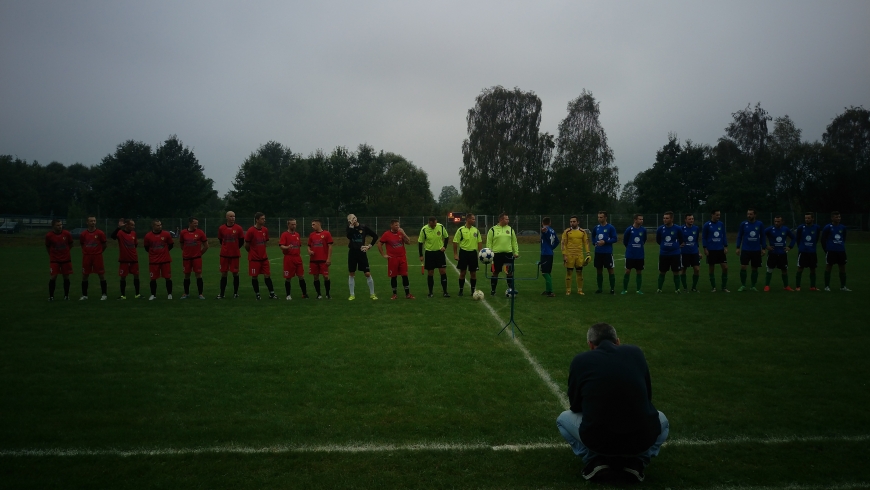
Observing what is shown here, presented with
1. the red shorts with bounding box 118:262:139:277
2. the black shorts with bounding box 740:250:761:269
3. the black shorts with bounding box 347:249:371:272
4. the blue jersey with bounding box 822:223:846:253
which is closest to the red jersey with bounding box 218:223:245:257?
the red shorts with bounding box 118:262:139:277

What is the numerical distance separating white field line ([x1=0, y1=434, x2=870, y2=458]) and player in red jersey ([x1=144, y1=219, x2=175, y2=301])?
31.1ft

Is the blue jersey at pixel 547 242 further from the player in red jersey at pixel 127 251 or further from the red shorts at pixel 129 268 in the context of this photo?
the red shorts at pixel 129 268

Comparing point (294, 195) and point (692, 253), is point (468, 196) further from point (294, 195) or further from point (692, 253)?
point (692, 253)

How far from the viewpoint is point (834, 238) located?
14281mm

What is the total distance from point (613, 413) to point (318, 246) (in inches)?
410

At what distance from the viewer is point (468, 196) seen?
57.4 meters

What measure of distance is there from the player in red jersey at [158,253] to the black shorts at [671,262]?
12.1 m

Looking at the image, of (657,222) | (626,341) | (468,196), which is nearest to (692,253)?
(626,341)

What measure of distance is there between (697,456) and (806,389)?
2.60 meters

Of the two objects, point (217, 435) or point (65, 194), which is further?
point (65, 194)

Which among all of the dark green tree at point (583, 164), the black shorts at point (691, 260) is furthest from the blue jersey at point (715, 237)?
the dark green tree at point (583, 164)

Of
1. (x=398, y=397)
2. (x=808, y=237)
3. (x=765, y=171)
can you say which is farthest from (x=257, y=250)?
(x=765, y=171)

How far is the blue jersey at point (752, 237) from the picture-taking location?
14637mm

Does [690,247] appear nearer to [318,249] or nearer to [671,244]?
[671,244]
